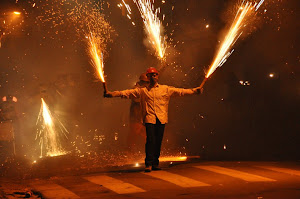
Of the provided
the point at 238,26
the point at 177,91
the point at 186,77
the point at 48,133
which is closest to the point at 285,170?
the point at 177,91

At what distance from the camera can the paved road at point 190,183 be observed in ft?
23.7

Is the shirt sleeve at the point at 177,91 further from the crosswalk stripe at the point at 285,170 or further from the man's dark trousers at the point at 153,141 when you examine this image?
the crosswalk stripe at the point at 285,170

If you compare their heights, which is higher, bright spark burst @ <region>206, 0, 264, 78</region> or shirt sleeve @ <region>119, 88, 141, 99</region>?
bright spark burst @ <region>206, 0, 264, 78</region>

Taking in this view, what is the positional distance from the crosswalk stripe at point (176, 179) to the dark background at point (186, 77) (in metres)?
2.96

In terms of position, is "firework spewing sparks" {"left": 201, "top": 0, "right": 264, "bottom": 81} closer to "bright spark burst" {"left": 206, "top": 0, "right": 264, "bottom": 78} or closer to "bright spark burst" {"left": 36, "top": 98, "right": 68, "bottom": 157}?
"bright spark burst" {"left": 206, "top": 0, "right": 264, "bottom": 78}

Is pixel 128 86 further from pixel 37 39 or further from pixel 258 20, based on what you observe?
pixel 258 20

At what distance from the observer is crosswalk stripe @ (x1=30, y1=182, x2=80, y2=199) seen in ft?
24.0

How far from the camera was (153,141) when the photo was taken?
31.2 feet

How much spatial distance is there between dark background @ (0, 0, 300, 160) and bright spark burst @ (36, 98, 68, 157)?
36cm

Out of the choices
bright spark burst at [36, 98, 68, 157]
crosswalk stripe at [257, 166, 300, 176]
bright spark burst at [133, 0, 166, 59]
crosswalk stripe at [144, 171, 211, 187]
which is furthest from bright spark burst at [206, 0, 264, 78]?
crosswalk stripe at [144, 171, 211, 187]

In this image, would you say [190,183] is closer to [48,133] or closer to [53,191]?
[53,191]

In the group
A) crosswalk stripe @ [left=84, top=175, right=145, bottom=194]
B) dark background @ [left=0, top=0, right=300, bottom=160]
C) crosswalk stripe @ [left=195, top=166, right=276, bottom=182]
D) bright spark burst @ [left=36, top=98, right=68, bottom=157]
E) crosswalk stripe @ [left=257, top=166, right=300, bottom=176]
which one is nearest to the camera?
crosswalk stripe @ [left=84, top=175, right=145, bottom=194]

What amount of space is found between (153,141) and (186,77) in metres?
9.22

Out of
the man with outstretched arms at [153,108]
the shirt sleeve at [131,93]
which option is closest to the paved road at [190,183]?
the man with outstretched arms at [153,108]
